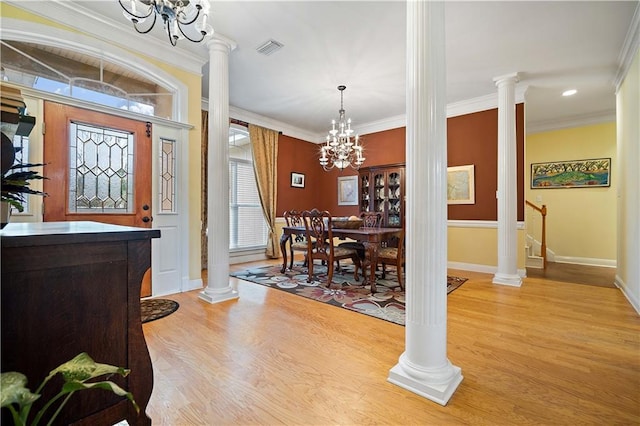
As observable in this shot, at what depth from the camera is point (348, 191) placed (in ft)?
21.0

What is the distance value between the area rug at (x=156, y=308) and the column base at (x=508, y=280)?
4.09m

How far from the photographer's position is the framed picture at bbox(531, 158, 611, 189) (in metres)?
5.29

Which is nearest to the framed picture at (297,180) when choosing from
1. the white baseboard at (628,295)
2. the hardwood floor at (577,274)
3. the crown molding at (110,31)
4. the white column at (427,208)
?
the crown molding at (110,31)

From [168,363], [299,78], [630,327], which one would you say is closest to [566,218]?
[630,327]

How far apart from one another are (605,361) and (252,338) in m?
2.48

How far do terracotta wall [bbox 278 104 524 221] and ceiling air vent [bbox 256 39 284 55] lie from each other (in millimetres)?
2814

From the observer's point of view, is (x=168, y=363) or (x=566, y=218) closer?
(x=168, y=363)

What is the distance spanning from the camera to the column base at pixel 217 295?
304 centimetres

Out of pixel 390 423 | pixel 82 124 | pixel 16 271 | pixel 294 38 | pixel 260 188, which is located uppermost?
pixel 294 38

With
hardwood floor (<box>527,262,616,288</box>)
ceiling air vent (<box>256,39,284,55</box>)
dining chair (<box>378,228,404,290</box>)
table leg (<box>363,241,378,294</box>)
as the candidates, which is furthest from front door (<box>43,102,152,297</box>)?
hardwood floor (<box>527,262,616,288</box>)

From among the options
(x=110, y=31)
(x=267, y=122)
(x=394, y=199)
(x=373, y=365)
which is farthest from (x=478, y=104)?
(x=110, y=31)

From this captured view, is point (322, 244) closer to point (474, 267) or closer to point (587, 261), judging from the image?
point (474, 267)

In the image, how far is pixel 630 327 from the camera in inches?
95.1

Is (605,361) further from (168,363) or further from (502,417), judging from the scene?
(168,363)
